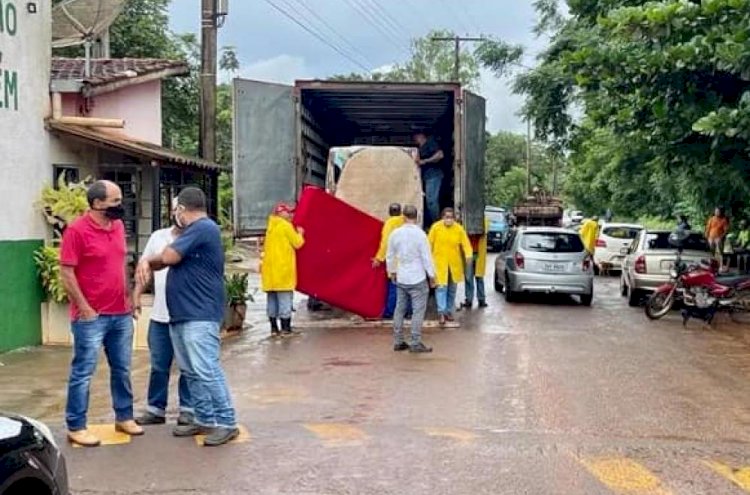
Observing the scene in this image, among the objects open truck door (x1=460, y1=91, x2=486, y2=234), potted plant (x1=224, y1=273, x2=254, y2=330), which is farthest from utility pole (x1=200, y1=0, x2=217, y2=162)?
open truck door (x1=460, y1=91, x2=486, y2=234)

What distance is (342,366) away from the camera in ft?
35.0

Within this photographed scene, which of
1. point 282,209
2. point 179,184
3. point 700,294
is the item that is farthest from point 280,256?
point 700,294

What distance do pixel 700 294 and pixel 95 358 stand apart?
10.7 meters

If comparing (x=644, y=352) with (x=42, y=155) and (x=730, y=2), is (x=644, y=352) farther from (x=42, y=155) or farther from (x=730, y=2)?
(x=42, y=155)

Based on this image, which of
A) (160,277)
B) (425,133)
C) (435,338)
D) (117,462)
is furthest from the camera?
(425,133)

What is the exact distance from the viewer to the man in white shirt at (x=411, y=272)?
1148 cm

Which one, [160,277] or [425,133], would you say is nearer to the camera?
[160,277]

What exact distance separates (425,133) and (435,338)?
610cm

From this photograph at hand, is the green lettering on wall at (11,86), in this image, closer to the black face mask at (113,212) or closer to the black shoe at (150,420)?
the black face mask at (113,212)

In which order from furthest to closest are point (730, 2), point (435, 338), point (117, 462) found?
point (435, 338) < point (730, 2) < point (117, 462)

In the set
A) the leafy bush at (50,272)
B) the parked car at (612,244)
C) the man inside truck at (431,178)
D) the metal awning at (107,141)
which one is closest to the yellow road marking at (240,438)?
the leafy bush at (50,272)

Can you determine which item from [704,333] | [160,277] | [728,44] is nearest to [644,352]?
[704,333]

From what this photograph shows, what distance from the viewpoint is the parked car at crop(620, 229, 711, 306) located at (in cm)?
1741

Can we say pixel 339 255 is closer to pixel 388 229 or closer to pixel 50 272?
pixel 388 229
